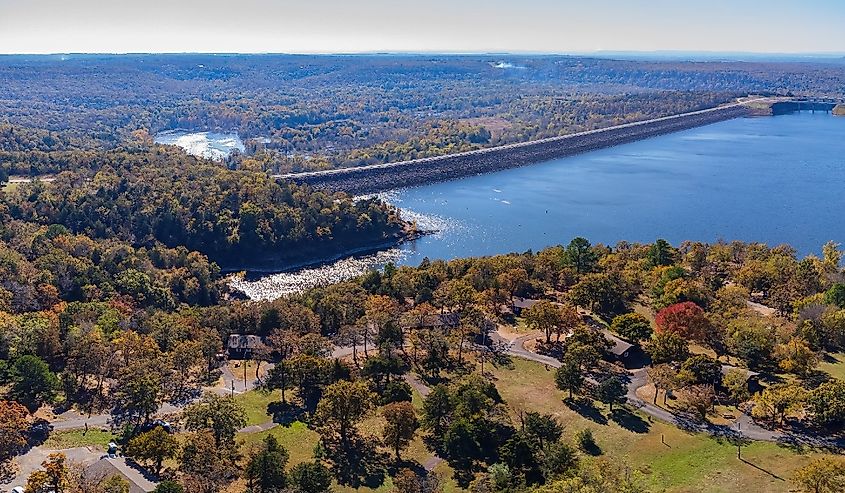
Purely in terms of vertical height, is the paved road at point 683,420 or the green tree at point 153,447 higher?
the green tree at point 153,447

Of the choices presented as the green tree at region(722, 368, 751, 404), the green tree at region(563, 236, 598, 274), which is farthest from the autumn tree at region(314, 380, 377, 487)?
the green tree at region(563, 236, 598, 274)

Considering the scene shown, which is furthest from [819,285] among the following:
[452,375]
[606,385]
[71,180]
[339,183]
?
[71,180]

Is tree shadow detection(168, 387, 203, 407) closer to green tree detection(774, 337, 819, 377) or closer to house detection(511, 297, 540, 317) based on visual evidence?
house detection(511, 297, 540, 317)

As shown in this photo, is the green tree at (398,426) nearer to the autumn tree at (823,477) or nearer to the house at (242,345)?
the house at (242,345)

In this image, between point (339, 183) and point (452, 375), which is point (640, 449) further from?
point (339, 183)

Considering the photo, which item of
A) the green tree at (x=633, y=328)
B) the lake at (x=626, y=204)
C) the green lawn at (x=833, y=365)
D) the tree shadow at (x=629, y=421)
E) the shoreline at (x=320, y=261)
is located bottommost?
the shoreline at (x=320, y=261)

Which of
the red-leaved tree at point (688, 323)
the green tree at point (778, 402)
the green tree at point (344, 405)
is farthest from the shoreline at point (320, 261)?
the green tree at point (778, 402)

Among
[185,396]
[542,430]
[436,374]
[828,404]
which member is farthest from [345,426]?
[828,404]
